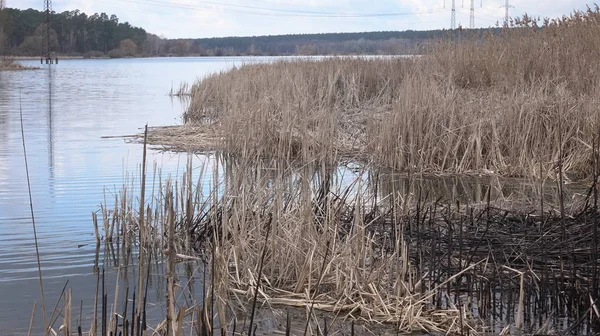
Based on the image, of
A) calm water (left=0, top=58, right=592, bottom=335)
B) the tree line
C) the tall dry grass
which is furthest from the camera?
the tree line

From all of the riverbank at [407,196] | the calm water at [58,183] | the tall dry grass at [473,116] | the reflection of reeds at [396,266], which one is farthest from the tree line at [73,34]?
the reflection of reeds at [396,266]

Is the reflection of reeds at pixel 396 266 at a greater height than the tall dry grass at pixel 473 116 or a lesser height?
lesser

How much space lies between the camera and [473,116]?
28.5ft

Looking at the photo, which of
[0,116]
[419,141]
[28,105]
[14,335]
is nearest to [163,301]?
[14,335]

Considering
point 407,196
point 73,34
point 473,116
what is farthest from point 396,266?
point 73,34

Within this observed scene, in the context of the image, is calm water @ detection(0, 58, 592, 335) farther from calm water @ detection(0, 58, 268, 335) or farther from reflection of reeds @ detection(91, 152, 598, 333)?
reflection of reeds @ detection(91, 152, 598, 333)

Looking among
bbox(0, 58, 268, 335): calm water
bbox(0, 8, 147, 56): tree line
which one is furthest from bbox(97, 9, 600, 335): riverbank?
bbox(0, 8, 147, 56): tree line

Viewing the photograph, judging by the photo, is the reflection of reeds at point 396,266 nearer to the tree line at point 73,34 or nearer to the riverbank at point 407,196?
the riverbank at point 407,196

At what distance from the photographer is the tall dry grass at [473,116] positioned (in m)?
8.23

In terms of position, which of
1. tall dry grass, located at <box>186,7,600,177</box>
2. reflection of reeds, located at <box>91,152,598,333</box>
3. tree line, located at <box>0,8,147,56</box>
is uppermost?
tree line, located at <box>0,8,147,56</box>

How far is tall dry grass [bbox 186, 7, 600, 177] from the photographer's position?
8.23m

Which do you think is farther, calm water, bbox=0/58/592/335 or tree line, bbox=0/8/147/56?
tree line, bbox=0/8/147/56

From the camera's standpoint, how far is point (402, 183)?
7.89m

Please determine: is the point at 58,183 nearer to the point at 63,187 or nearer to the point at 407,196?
the point at 63,187
